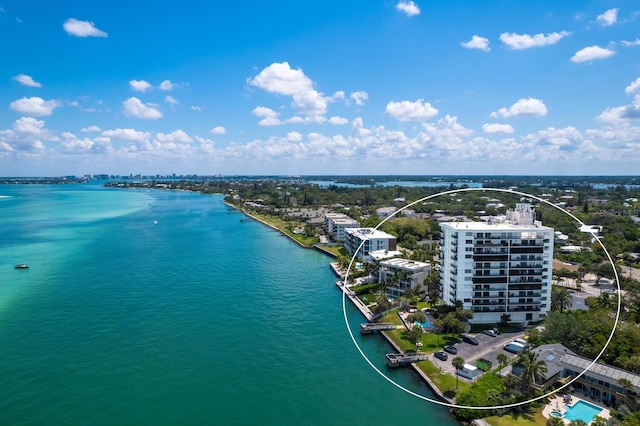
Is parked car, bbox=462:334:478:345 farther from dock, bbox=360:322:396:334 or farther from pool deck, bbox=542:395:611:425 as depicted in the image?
pool deck, bbox=542:395:611:425

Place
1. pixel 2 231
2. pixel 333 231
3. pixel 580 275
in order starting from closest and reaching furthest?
pixel 580 275, pixel 333 231, pixel 2 231

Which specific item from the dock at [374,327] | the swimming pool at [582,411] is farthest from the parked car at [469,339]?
the swimming pool at [582,411]

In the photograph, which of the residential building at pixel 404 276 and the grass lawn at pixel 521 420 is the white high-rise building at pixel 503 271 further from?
the grass lawn at pixel 521 420

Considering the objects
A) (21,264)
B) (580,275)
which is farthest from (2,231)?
(580,275)

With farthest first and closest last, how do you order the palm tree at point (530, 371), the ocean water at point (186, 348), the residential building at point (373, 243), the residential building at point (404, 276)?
the residential building at point (373, 243) < the residential building at point (404, 276) < the ocean water at point (186, 348) < the palm tree at point (530, 371)

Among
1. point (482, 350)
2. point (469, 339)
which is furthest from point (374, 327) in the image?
point (482, 350)

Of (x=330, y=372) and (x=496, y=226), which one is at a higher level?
(x=496, y=226)

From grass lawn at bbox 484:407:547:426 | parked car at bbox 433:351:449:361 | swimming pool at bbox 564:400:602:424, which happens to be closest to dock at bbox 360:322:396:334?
parked car at bbox 433:351:449:361

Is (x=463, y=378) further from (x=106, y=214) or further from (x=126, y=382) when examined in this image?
(x=106, y=214)
